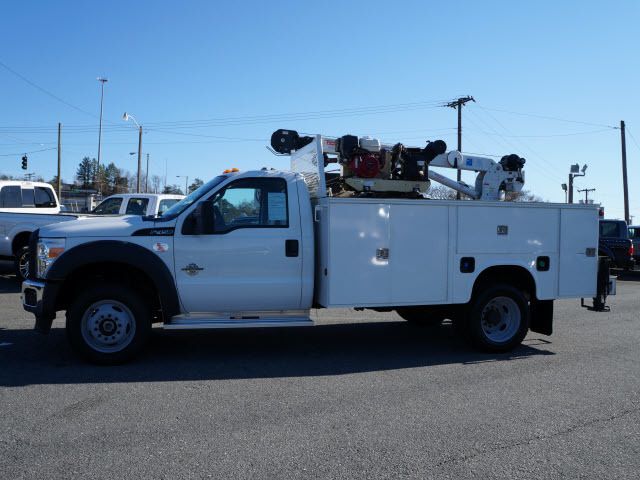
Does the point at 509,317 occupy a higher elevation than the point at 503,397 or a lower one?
higher

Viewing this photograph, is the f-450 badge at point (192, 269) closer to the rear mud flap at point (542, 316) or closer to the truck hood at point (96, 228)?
the truck hood at point (96, 228)

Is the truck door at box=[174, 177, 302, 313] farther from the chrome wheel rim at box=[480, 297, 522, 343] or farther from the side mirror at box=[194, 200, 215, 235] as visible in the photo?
the chrome wheel rim at box=[480, 297, 522, 343]

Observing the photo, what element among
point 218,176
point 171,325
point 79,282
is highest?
point 218,176

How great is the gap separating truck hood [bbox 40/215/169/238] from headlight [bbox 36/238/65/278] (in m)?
0.07

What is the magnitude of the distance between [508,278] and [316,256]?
8.89 ft

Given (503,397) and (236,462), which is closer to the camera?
(236,462)

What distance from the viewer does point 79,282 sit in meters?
6.65

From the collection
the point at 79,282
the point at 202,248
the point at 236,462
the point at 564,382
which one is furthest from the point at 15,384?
the point at 564,382

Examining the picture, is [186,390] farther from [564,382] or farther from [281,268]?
[564,382]

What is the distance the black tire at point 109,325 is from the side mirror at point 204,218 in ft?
3.41

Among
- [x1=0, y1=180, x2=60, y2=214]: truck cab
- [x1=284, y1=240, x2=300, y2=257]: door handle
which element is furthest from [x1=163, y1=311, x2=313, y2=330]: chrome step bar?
[x1=0, y1=180, x2=60, y2=214]: truck cab

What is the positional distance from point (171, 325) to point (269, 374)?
1.23m

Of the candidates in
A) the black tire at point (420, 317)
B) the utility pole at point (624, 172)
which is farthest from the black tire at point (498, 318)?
the utility pole at point (624, 172)

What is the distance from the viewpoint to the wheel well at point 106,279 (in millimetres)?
6551
